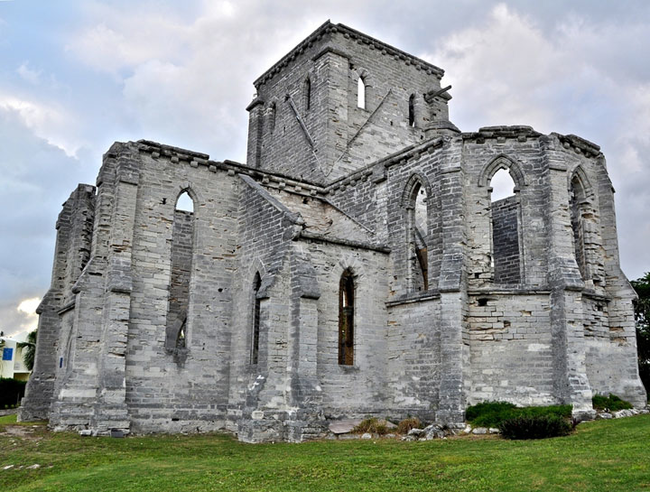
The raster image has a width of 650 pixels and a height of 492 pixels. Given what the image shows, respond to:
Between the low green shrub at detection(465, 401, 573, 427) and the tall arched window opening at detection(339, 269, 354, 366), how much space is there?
4561mm

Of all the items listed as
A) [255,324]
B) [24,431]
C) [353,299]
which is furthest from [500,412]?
[24,431]

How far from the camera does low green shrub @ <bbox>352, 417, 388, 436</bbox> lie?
55.2 feet

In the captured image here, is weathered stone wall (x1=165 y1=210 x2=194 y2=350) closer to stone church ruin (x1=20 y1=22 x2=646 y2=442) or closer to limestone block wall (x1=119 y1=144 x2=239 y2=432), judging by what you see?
limestone block wall (x1=119 y1=144 x2=239 y2=432)

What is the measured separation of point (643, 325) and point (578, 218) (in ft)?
51.9

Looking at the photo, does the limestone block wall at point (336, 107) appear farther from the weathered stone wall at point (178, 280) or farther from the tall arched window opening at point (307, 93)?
the weathered stone wall at point (178, 280)

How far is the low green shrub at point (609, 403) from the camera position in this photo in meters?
16.7

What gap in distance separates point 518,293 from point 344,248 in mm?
5268

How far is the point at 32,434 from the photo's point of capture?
17.6 metres

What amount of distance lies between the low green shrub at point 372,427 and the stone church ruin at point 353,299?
0.71 meters

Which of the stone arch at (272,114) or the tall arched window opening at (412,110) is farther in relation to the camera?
the stone arch at (272,114)

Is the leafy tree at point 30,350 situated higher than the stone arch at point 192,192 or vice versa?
the stone arch at point 192,192

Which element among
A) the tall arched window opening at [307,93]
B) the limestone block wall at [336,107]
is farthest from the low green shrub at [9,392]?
the tall arched window opening at [307,93]

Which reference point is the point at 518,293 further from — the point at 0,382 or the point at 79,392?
the point at 0,382

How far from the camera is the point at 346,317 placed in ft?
65.3
